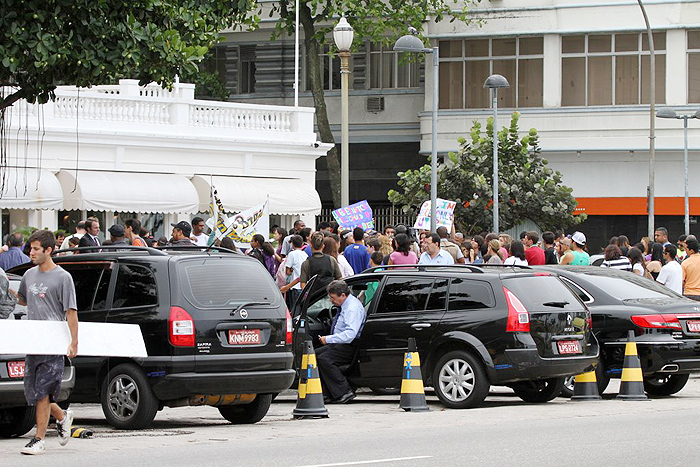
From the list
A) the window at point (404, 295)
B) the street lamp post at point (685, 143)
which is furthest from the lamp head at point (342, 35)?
the street lamp post at point (685, 143)

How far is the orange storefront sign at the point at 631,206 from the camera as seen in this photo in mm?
42750

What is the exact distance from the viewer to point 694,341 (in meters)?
17.1

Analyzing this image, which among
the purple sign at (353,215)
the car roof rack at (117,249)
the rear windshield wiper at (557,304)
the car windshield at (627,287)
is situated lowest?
the rear windshield wiper at (557,304)

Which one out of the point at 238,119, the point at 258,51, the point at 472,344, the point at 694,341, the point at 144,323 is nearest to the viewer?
the point at 144,323

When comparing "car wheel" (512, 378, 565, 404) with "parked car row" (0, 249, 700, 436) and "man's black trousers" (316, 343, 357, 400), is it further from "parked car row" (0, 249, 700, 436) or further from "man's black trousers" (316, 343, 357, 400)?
"man's black trousers" (316, 343, 357, 400)

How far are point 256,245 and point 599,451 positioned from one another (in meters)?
11.0

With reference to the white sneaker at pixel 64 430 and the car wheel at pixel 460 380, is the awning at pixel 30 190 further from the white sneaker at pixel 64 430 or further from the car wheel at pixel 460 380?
the white sneaker at pixel 64 430

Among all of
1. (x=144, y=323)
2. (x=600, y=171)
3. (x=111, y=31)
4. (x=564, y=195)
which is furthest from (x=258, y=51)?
(x=144, y=323)

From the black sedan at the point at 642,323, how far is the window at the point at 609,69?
85.8 feet

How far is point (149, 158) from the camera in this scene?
3338cm

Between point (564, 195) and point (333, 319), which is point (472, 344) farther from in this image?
point (564, 195)

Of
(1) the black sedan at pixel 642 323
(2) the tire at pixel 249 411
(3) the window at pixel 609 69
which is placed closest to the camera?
(2) the tire at pixel 249 411

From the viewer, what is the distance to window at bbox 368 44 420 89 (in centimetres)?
4653

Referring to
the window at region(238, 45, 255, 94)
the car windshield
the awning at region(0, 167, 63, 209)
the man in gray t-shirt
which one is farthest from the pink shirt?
the window at region(238, 45, 255, 94)
